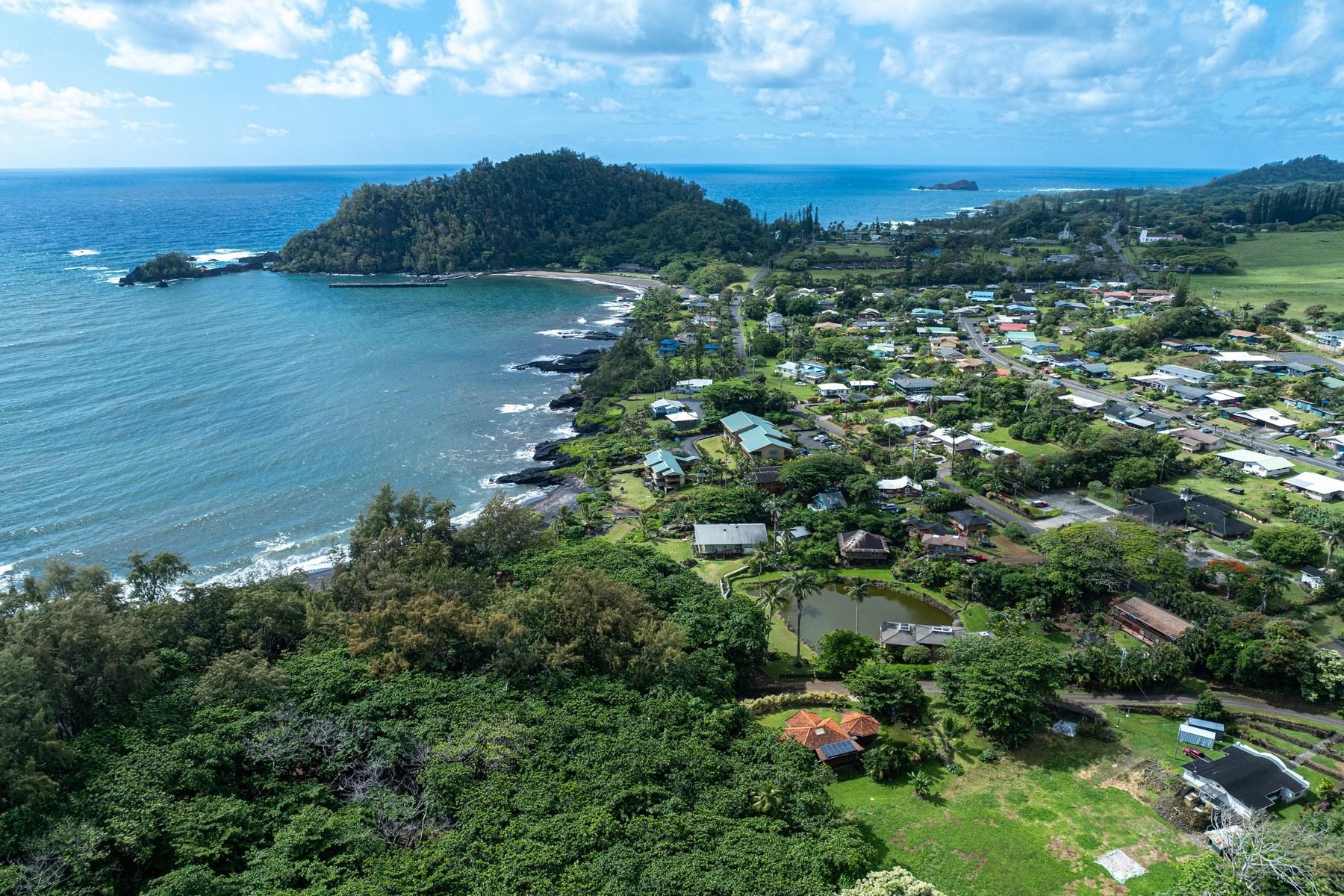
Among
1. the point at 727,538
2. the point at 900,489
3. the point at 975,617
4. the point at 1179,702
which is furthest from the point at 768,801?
the point at 900,489

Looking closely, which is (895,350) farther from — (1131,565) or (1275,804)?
(1275,804)

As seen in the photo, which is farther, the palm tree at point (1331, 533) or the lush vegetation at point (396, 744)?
the palm tree at point (1331, 533)

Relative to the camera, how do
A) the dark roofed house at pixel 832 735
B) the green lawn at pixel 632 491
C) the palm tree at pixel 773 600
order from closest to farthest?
the dark roofed house at pixel 832 735 → the palm tree at pixel 773 600 → the green lawn at pixel 632 491

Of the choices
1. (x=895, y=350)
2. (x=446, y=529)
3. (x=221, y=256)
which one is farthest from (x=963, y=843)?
(x=221, y=256)

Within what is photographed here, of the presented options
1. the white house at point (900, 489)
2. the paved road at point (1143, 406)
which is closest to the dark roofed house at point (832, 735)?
the white house at point (900, 489)

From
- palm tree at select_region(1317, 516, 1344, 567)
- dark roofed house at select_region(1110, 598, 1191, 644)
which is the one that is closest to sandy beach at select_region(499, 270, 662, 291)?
palm tree at select_region(1317, 516, 1344, 567)

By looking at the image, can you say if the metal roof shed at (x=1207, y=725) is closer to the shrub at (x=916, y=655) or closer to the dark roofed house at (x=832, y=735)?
the shrub at (x=916, y=655)
